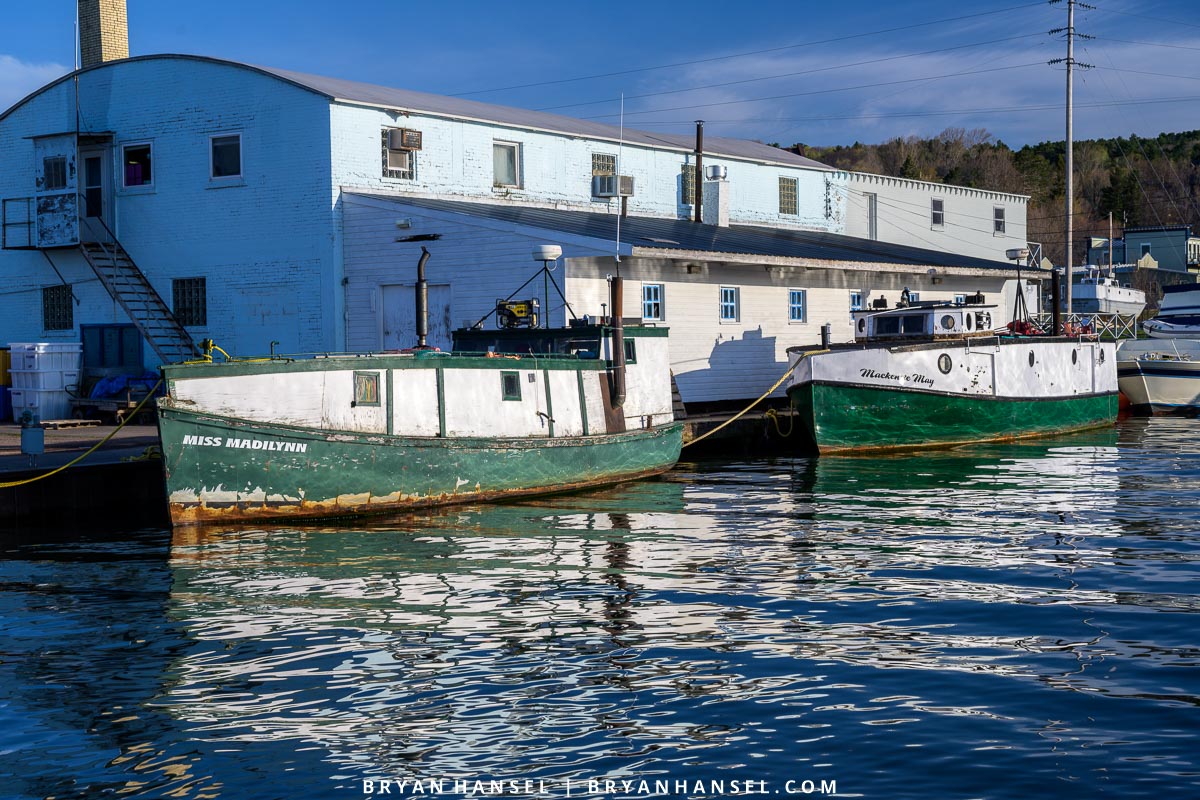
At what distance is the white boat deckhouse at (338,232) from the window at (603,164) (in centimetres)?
8

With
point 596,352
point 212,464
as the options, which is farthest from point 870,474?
point 212,464

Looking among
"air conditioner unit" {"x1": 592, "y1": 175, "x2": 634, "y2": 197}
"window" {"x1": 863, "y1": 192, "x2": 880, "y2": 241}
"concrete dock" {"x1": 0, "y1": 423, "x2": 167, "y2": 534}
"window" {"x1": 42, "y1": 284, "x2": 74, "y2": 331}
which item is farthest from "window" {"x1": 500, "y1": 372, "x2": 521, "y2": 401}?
"window" {"x1": 863, "y1": 192, "x2": 880, "y2": 241}

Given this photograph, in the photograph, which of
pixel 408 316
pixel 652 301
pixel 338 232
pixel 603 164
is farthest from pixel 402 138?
pixel 603 164

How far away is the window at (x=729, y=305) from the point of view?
31.2 meters

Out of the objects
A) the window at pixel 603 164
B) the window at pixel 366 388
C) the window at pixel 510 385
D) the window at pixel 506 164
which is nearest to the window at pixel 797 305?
the window at pixel 603 164

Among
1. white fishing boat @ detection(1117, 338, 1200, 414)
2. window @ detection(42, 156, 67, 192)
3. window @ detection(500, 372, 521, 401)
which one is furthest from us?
white fishing boat @ detection(1117, 338, 1200, 414)

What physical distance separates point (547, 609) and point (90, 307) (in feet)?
81.4

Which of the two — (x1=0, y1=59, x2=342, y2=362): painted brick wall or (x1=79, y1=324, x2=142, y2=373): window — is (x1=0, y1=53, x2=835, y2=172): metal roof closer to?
(x1=0, y1=59, x2=342, y2=362): painted brick wall

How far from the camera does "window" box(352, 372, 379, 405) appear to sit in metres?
18.0

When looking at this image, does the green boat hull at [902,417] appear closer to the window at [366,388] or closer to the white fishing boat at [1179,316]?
the window at [366,388]

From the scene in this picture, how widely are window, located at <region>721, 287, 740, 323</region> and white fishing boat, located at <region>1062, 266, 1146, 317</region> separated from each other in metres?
34.8

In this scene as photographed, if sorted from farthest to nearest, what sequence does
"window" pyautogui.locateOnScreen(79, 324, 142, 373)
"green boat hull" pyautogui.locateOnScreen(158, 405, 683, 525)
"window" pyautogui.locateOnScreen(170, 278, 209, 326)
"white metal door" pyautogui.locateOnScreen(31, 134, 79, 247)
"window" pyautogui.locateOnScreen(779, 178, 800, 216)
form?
"window" pyautogui.locateOnScreen(779, 178, 800, 216) → "white metal door" pyautogui.locateOnScreen(31, 134, 79, 247) → "window" pyautogui.locateOnScreen(79, 324, 142, 373) → "window" pyautogui.locateOnScreen(170, 278, 209, 326) → "green boat hull" pyautogui.locateOnScreen(158, 405, 683, 525)

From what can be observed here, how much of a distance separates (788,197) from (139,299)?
21086mm

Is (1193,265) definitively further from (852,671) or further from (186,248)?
(852,671)
